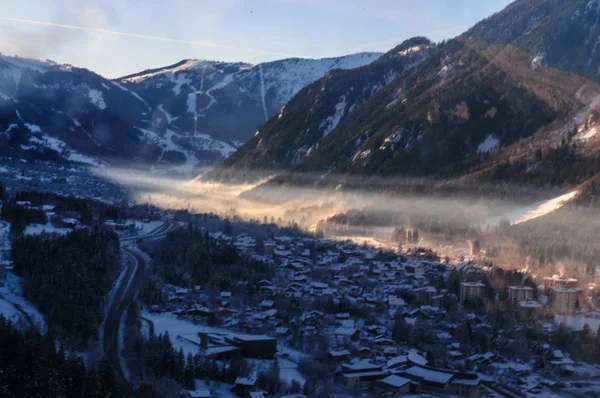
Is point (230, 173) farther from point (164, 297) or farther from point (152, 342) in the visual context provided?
point (152, 342)

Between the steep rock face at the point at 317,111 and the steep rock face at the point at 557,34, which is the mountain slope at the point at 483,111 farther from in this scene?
the steep rock face at the point at 317,111

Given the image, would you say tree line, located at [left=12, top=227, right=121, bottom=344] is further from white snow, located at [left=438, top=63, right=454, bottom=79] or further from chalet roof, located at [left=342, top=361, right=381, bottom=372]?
white snow, located at [left=438, top=63, right=454, bottom=79]

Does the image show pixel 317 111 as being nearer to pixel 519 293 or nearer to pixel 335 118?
pixel 335 118

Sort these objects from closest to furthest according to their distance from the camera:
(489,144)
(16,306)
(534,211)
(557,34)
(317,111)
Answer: (16,306)
(534,211)
(489,144)
(557,34)
(317,111)

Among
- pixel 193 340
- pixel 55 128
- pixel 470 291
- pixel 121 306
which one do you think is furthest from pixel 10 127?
pixel 193 340

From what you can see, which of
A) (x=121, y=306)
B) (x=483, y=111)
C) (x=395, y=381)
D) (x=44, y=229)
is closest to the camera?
(x=395, y=381)

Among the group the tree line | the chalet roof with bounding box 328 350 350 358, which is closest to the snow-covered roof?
the chalet roof with bounding box 328 350 350 358
